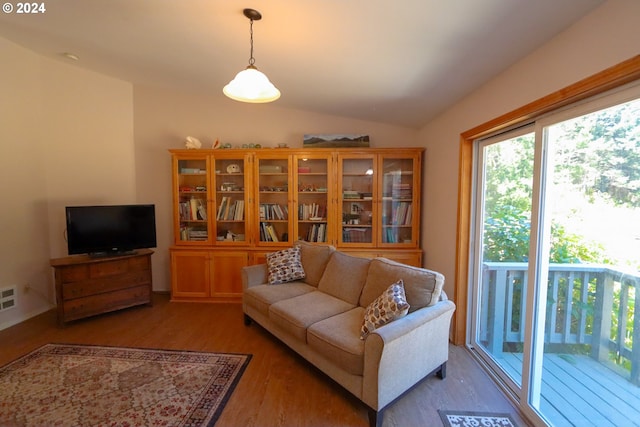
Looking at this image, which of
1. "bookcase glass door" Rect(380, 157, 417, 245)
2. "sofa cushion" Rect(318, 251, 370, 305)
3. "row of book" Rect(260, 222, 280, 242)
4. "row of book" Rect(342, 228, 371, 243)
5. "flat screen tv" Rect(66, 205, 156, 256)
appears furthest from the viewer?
"row of book" Rect(260, 222, 280, 242)

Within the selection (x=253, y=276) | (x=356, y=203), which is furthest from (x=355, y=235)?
(x=253, y=276)

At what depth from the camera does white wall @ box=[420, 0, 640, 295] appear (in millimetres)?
1171

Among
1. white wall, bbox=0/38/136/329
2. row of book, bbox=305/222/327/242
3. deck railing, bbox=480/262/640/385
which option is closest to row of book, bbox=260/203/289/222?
row of book, bbox=305/222/327/242

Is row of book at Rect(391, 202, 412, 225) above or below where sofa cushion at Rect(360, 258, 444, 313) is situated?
above

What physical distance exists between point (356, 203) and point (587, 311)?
2.41 m

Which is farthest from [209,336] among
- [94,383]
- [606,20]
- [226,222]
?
[606,20]

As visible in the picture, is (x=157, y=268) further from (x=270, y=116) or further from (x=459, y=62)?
(x=459, y=62)

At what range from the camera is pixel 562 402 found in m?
1.74

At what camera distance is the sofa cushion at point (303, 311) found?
2172 mm

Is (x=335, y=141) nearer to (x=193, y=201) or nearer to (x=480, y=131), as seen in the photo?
(x=480, y=131)

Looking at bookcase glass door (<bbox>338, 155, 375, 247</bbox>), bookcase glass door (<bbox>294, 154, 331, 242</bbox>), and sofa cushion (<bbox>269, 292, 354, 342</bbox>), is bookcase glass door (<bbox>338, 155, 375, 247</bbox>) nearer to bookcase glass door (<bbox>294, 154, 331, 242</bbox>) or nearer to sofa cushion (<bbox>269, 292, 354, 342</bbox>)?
bookcase glass door (<bbox>294, 154, 331, 242</bbox>)

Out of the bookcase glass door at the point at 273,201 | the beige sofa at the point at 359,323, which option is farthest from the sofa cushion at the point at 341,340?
the bookcase glass door at the point at 273,201

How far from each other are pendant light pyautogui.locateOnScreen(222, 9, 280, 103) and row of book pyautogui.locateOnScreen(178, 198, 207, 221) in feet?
7.50

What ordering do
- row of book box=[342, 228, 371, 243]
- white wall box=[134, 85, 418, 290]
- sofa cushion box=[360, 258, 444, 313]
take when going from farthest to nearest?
white wall box=[134, 85, 418, 290] < row of book box=[342, 228, 371, 243] < sofa cushion box=[360, 258, 444, 313]
